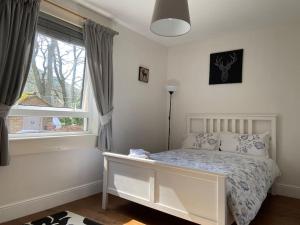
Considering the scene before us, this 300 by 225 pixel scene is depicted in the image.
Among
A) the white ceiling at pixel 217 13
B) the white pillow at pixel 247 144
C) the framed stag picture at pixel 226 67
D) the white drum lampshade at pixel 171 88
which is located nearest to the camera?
the white ceiling at pixel 217 13

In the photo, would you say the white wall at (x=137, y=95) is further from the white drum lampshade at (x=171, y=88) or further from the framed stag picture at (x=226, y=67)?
the framed stag picture at (x=226, y=67)

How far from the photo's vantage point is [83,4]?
2.84m

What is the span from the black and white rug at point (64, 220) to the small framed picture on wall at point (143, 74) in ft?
7.30

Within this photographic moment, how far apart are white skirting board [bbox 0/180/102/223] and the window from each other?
0.70 meters

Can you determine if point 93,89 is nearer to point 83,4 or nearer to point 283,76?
point 83,4

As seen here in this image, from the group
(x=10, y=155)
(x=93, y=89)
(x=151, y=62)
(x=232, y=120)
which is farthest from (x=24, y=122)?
(x=232, y=120)

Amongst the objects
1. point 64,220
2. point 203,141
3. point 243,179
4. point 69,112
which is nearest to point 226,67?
point 203,141

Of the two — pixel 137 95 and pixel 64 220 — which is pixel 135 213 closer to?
pixel 64 220

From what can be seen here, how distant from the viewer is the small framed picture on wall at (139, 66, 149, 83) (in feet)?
12.3

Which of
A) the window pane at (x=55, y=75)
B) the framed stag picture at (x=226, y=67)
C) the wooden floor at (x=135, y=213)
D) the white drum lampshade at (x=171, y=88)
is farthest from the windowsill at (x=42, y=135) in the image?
the framed stag picture at (x=226, y=67)

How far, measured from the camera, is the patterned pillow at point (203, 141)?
3441 mm

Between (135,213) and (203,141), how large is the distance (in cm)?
156

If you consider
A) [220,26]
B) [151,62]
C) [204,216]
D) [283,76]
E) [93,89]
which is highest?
[220,26]

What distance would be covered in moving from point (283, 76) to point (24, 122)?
3333mm
